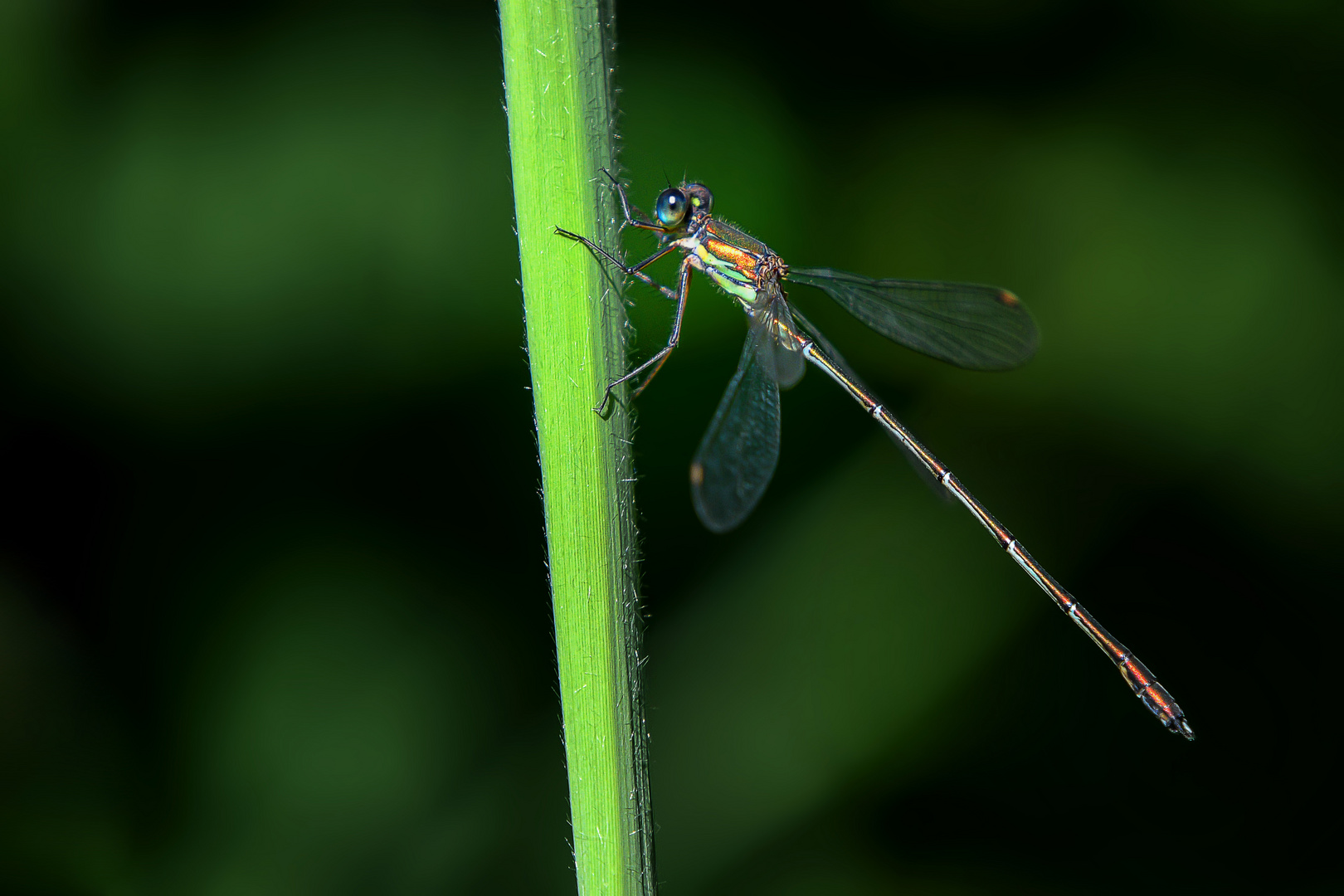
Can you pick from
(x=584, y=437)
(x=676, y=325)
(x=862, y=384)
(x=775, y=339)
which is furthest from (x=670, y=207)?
(x=584, y=437)

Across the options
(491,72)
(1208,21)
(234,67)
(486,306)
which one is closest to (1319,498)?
(1208,21)

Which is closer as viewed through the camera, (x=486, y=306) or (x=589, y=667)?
(x=589, y=667)

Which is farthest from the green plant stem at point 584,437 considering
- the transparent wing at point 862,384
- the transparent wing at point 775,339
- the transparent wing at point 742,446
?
the transparent wing at point 862,384

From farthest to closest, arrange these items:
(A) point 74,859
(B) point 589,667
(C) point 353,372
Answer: (C) point 353,372
(A) point 74,859
(B) point 589,667

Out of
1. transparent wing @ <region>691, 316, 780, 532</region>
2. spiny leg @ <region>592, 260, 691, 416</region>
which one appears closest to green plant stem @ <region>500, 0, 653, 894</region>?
spiny leg @ <region>592, 260, 691, 416</region>

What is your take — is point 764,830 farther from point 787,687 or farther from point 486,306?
point 486,306

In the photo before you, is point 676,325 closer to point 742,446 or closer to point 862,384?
point 742,446

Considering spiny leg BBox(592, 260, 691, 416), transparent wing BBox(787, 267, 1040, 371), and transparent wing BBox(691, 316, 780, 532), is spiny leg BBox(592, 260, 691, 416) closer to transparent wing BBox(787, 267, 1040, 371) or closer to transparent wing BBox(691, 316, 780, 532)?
transparent wing BBox(691, 316, 780, 532)
